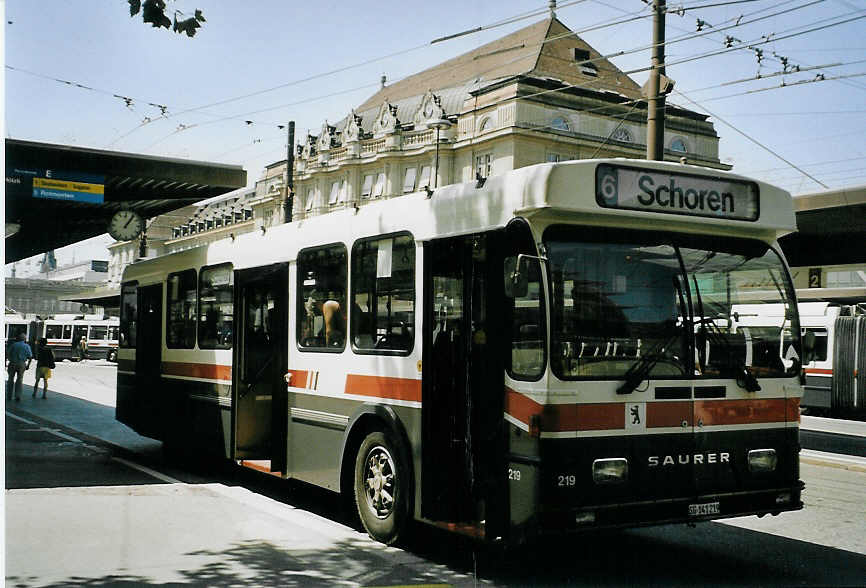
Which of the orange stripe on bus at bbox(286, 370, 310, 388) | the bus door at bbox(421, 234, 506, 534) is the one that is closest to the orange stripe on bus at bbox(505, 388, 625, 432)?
the bus door at bbox(421, 234, 506, 534)

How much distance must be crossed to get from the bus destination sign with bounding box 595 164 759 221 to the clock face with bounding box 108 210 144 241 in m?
14.6

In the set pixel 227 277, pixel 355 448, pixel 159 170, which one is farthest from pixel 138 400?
pixel 355 448

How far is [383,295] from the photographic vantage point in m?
8.01

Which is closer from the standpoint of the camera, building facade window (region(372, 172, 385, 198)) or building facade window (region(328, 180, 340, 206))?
building facade window (region(328, 180, 340, 206))

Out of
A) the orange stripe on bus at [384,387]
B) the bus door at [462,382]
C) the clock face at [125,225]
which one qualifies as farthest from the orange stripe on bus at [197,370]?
the clock face at [125,225]

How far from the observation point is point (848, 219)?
19.3 metres

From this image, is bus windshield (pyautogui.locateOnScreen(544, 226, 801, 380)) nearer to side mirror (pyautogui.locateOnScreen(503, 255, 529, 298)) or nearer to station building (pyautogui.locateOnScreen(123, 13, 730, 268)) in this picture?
side mirror (pyautogui.locateOnScreen(503, 255, 529, 298))

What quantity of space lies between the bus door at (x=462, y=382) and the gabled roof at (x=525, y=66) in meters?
4.79

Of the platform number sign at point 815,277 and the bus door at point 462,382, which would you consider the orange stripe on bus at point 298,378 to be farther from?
the platform number sign at point 815,277

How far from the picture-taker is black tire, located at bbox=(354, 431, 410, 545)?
749 centimetres

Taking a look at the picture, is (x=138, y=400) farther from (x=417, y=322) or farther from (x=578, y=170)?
(x=578, y=170)

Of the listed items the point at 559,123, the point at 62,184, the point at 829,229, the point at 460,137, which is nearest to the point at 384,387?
the point at 62,184

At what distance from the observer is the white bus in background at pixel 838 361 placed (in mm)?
23469

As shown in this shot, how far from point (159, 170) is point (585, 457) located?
40.9ft
